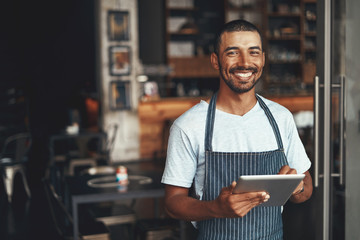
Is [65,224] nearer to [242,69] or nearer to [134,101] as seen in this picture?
[242,69]

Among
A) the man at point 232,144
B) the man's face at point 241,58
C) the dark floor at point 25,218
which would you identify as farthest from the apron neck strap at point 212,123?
the dark floor at point 25,218

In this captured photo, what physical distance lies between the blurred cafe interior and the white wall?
2 centimetres

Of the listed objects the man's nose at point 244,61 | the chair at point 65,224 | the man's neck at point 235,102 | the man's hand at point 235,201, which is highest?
the man's nose at point 244,61

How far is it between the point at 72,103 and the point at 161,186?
840 cm

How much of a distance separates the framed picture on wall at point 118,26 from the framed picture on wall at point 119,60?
0.58ft

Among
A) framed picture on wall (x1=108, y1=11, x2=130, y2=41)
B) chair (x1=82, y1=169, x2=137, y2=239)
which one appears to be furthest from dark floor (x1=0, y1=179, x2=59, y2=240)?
framed picture on wall (x1=108, y1=11, x2=130, y2=41)

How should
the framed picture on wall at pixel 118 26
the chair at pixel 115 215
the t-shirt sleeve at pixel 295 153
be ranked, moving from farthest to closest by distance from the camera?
the framed picture on wall at pixel 118 26 < the chair at pixel 115 215 < the t-shirt sleeve at pixel 295 153

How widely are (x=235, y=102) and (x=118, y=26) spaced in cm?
716

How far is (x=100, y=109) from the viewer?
8.88 meters

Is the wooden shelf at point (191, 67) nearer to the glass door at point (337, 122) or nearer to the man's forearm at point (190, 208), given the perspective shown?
the glass door at point (337, 122)

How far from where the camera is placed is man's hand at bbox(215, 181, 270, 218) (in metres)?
1.46

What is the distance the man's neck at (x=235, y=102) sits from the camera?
5.63 feet

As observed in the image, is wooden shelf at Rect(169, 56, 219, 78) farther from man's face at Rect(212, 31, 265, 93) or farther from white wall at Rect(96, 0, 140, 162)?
man's face at Rect(212, 31, 265, 93)

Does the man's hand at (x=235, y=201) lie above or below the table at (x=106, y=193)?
above
